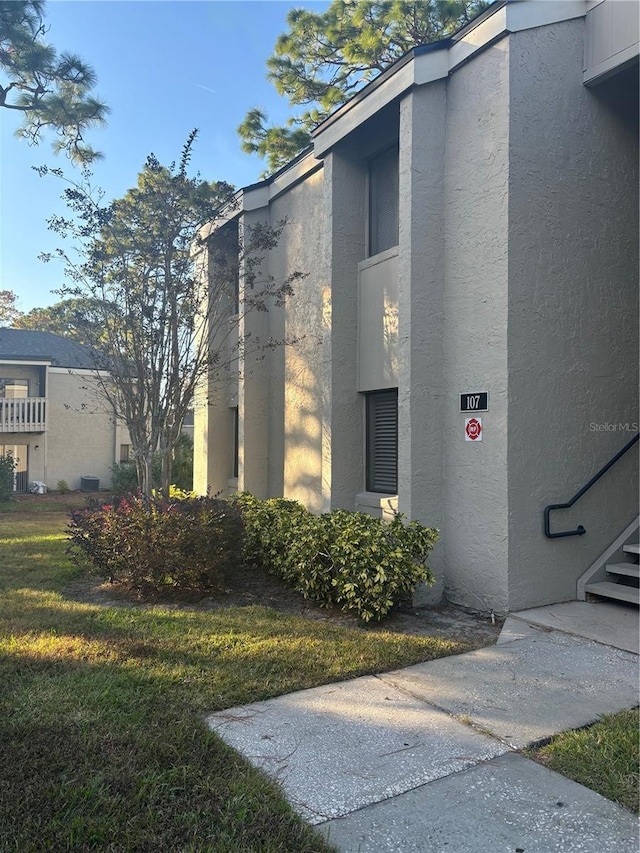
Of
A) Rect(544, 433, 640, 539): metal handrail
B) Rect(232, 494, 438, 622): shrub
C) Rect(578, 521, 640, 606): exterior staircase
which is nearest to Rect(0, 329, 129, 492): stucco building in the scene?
Rect(232, 494, 438, 622): shrub

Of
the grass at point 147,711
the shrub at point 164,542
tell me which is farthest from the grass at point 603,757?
the shrub at point 164,542

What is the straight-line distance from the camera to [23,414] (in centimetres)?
2162

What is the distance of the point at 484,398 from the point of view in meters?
5.94

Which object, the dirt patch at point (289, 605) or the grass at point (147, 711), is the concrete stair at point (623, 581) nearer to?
the dirt patch at point (289, 605)

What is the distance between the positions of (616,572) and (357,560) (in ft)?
8.95

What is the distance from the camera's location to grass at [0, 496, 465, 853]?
250 centimetres

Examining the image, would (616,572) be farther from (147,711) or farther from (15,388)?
(15,388)

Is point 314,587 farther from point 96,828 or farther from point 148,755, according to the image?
point 96,828

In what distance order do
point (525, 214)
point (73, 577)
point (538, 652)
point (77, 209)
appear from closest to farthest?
1. point (538, 652)
2. point (525, 214)
3. point (73, 577)
4. point (77, 209)

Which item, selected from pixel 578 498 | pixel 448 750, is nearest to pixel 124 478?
pixel 578 498

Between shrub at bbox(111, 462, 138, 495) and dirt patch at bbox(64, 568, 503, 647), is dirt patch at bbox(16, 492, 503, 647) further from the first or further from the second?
shrub at bbox(111, 462, 138, 495)

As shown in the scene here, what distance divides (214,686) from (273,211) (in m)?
8.30

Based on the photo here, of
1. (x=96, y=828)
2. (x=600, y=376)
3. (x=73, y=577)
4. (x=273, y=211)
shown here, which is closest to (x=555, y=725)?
(x=96, y=828)

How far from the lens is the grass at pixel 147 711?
2504 mm
